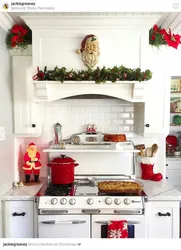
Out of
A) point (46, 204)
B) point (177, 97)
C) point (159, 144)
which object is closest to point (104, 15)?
point (159, 144)

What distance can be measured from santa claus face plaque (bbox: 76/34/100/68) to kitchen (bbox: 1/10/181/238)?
31mm

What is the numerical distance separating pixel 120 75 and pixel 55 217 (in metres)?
1.14

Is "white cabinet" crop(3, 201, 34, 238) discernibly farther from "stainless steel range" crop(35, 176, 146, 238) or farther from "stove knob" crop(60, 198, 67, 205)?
"stove knob" crop(60, 198, 67, 205)

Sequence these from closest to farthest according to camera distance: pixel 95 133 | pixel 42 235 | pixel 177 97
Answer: pixel 42 235 → pixel 95 133 → pixel 177 97

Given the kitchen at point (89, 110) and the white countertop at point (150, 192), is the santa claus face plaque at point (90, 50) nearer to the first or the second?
the kitchen at point (89, 110)

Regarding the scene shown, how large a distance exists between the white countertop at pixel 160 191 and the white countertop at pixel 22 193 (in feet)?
2.87

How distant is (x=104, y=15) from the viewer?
1.93 meters

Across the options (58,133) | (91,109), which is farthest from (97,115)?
(58,133)

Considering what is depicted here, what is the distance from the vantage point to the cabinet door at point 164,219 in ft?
6.36

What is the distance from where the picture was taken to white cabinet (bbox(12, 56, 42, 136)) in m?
2.18

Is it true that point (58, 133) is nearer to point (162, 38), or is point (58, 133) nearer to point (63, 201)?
point (63, 201)

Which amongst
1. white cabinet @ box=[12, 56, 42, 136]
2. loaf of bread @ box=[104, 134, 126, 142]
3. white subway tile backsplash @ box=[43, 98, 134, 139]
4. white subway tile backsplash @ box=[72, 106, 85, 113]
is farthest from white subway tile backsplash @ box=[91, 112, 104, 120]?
white cabinet @ box=[12, 56, 42, 136]

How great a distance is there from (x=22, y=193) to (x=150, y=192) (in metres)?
0.98
